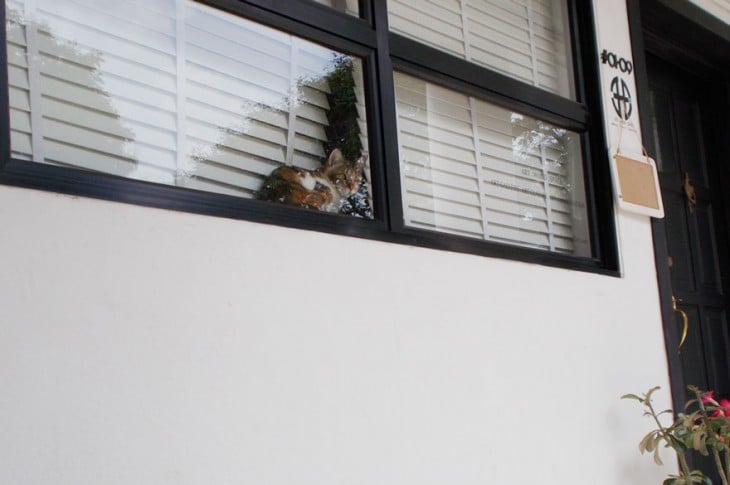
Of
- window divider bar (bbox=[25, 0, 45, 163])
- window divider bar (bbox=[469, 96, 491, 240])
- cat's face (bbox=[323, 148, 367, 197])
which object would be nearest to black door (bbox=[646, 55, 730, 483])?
window divider bar (bbox=[469, 96, 491, 240])

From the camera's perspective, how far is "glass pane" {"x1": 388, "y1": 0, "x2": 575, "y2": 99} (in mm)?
2424

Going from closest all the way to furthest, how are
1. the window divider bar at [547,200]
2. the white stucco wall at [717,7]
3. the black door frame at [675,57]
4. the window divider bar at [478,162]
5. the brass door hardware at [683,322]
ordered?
the window divider bar at [478,162], the window divider bar at [547,200], the black door frame at [675,57], the brass door hardware at [683,322], the white stucco wall at [717,7]

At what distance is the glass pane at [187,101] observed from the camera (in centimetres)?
159

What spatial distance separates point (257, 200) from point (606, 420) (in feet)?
4.17

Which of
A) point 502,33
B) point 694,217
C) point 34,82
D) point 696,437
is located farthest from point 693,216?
point 34,82

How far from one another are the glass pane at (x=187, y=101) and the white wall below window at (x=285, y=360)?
14 centimetres

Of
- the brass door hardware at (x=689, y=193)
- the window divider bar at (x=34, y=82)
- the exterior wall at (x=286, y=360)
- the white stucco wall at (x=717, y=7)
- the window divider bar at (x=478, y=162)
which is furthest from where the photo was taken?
the brass door hardware at (x=689, y=193)

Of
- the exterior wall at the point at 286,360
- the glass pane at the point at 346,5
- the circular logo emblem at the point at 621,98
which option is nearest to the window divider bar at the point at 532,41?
the circular logo emblem at the point at 621,98

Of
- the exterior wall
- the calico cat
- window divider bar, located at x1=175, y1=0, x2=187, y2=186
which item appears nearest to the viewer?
the exterior wall

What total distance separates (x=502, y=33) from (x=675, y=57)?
1202 millimetres

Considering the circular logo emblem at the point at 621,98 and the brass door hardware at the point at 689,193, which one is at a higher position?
the circular logo emblem at the point at 621,98

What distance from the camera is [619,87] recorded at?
2.92 metres

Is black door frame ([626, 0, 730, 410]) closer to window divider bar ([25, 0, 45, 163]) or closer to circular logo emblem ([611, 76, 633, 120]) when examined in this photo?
circular logo emblem ([611, 76, 633, 120])

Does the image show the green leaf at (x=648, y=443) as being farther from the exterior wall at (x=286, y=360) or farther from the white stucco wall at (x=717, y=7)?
the white stucco wall at (x=717, y=7)
